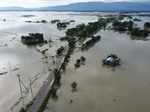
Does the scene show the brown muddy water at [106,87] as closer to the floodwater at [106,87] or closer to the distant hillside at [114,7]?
the floodwater at [106,87]

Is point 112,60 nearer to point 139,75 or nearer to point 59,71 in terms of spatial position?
point 139,75

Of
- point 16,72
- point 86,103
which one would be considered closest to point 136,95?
point 86,103

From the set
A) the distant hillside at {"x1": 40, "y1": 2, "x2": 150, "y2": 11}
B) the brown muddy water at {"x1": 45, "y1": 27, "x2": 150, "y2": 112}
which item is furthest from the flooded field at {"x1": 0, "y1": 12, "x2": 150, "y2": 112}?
the distant hillside at {"x1": 40, "y1": 2, "x2": 150, "y2": 11}

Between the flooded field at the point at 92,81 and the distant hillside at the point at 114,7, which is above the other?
the flooded field at the point at 92,81

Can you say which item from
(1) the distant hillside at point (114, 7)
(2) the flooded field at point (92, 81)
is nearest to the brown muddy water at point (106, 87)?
(2) the flooded field at point (92, 81)

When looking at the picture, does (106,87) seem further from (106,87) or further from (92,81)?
(92,81)

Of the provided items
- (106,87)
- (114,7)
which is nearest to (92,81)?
(106,87)

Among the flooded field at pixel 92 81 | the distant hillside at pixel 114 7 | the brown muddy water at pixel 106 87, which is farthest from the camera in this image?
the distant hillside at pixel 114 7

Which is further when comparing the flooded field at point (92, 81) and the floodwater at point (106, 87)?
the flooded field at point (92, 81)

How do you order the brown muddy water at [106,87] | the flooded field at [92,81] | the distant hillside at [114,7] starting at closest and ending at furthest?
the brown muddy water at [106,87]
the flooded field at [92,81]
the distant hillside at [114,7]

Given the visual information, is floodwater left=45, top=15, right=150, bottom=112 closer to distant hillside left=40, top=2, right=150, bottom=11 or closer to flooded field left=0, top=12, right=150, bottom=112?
flooded field left=0, top=12, right=150, bottom=112

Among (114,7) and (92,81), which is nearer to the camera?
(92,81)
